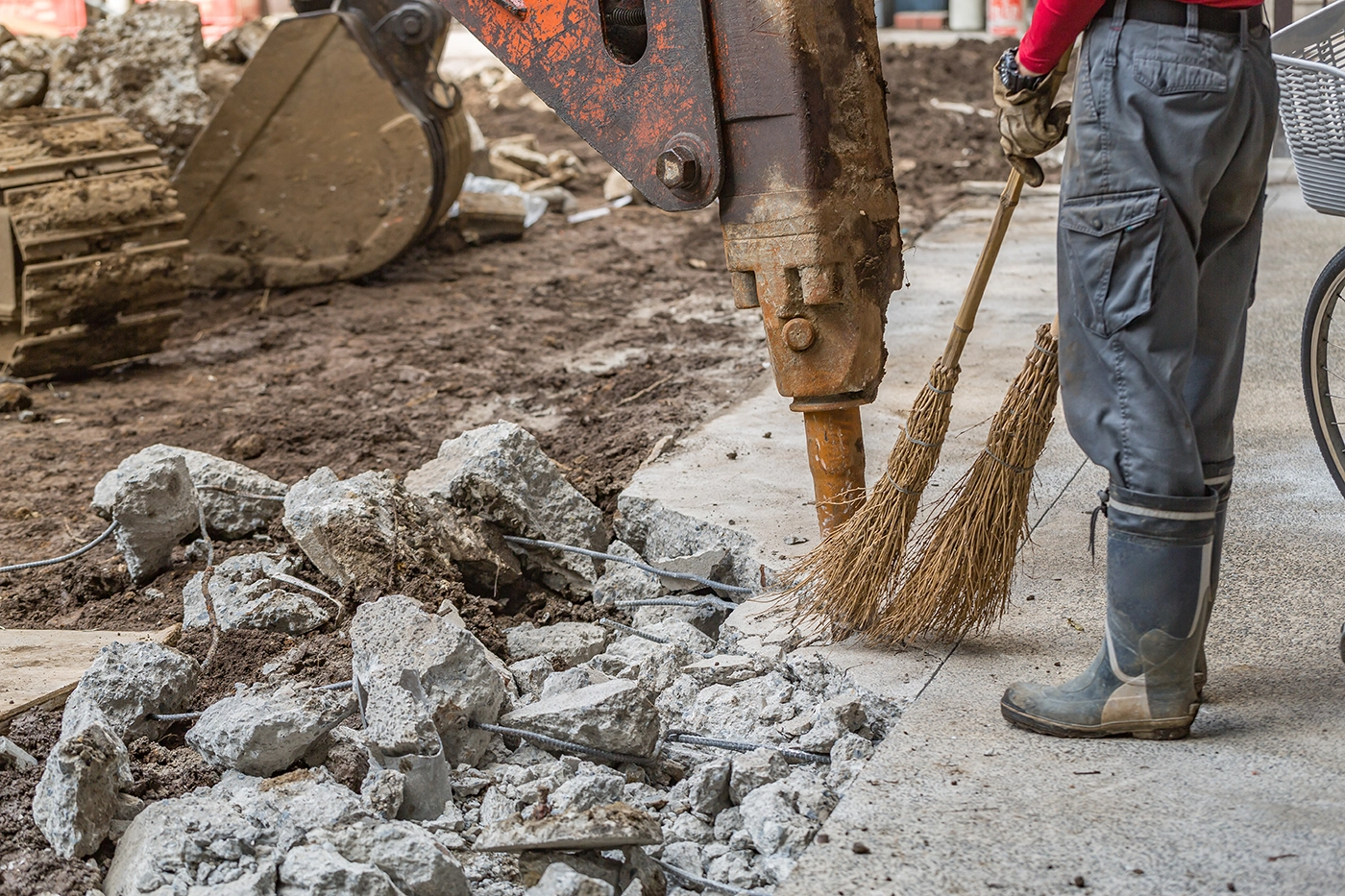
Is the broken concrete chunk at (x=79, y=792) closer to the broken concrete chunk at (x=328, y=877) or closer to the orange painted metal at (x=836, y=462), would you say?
the broken concrete chunk at (x=328, y=877)

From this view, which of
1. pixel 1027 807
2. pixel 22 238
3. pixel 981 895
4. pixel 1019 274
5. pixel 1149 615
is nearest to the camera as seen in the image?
pixel 981 895

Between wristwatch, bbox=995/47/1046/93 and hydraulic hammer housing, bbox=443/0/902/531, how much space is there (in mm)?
346

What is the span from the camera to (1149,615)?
2.18 m

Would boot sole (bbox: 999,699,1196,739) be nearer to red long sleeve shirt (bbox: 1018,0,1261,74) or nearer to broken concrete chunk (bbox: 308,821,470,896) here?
broken concrete chunk (bbox: 308,821,470,896)

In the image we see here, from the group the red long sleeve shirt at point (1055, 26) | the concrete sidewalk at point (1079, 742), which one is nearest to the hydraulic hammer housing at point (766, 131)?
the red long sleeve shirt at point (1055, 26)

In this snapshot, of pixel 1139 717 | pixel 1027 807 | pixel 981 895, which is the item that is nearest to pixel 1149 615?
pixel 1139 717

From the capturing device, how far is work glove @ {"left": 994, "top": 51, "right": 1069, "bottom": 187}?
2.20 m

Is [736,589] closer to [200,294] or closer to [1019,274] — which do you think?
[1019,274]

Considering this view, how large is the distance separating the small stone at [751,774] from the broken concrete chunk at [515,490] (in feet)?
3.70

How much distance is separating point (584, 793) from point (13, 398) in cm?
400

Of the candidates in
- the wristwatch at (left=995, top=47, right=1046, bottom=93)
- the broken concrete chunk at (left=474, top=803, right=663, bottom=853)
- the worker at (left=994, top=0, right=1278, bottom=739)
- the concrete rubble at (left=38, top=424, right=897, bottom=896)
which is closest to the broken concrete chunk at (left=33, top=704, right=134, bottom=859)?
the concrete rubble at (left=38, top=424, right=897, bottom=896)

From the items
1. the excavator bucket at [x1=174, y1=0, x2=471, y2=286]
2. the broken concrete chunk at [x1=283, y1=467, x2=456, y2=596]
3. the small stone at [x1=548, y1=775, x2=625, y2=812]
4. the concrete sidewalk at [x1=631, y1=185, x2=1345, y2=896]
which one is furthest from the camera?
the excavator bucket at [x1=174, y1=0, x2=471, y2=286]

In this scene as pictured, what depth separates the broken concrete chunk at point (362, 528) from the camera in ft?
9.78

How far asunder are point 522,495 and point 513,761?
104 cm
